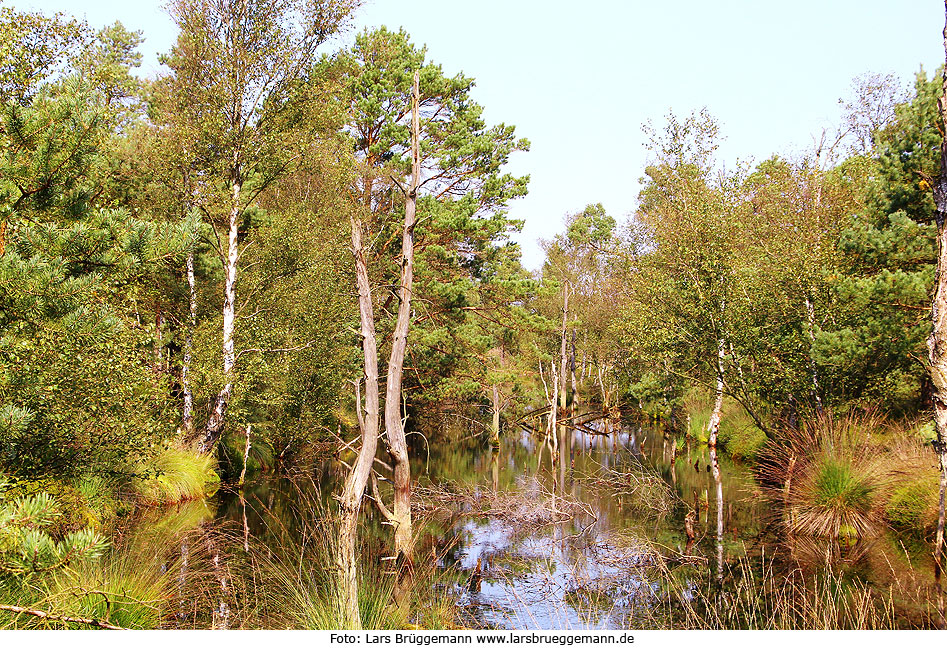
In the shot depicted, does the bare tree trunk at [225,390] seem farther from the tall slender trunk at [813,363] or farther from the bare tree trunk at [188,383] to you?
the tall slender trunk at [813,363]

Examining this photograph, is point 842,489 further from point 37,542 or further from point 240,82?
point 240,82

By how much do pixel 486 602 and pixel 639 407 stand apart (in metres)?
31.0

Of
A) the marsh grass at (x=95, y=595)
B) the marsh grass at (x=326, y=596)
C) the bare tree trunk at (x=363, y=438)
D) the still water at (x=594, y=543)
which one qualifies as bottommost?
the still water at (x=594, y=543)

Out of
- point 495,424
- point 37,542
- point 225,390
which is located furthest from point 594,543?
point 495,424

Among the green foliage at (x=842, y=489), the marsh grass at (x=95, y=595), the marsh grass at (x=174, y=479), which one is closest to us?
the marsh grass at (x=95, y=595)

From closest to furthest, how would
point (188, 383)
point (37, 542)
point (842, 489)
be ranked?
point (37, 542) < point (842, 489) < point (188, 383)

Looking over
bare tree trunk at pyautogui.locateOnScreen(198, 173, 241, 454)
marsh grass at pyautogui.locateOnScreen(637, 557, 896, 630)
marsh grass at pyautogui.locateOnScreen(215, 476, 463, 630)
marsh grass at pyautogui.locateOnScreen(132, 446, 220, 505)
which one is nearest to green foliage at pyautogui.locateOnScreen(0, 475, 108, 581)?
marsh grass at pyautogui.locateOnScreen(215, 476, 463, 630)

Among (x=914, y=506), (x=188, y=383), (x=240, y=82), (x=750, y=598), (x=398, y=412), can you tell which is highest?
(x=240, y=82)

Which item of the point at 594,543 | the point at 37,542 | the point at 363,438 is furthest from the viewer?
the point at 594,543

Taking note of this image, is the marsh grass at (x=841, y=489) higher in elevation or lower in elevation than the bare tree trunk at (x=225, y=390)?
lower

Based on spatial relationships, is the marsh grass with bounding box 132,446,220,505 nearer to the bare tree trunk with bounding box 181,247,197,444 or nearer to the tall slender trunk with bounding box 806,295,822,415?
the bare tree trunk with bounding box 181,247,197,444

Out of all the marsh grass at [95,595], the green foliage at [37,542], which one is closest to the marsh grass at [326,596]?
the marsh grass at [95,595]

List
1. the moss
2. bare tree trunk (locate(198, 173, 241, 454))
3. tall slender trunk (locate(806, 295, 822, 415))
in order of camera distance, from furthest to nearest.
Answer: bare tree trunk (locate(198, 173, 241, 454)), tall slender trunk (locate(806, 295, 822, 415)), the moss

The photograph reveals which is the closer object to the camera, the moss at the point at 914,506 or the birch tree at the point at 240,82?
the moss at the point at 914,506
